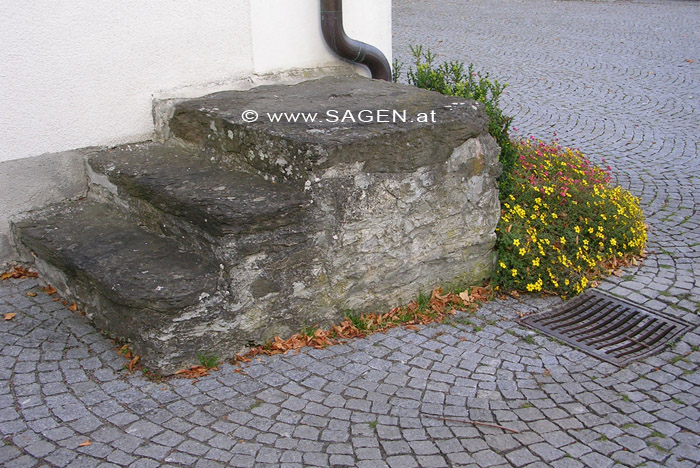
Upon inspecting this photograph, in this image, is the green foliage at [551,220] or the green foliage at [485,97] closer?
the green foliage at [551,220]

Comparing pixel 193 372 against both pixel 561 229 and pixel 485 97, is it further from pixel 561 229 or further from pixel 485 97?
pixel 485 97

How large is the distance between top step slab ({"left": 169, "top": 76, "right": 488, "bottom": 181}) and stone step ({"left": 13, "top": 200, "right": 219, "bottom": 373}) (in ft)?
2.50

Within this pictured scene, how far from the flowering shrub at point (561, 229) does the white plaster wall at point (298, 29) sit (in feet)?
6.31

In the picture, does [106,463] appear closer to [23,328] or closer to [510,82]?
[23,328]

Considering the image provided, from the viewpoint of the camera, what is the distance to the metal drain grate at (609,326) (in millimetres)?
A: 4359

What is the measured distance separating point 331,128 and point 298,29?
6.54 feet

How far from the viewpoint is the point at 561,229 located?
5332mm

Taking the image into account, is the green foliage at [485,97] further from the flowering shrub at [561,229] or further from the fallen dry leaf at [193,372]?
the fallen dry leaf at [193,372]

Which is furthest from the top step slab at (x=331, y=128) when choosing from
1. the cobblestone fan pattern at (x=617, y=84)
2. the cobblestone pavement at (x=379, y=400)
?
the cobblestone fan pattern at (x=617, y=84)

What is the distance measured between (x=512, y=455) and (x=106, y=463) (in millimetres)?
1903

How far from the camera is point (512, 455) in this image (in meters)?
3.32

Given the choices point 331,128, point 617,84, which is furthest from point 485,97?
point 617,84

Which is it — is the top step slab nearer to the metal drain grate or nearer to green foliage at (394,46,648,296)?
green foliage at (394,46,648,296)

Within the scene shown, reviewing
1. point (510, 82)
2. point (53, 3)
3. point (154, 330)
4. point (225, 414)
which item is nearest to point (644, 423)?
point (225, 414)
